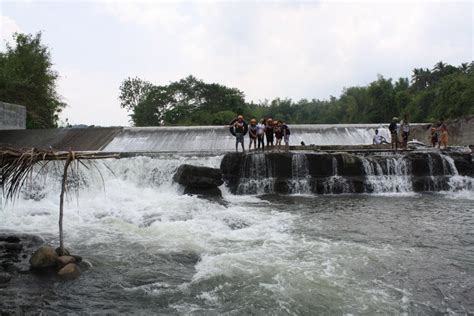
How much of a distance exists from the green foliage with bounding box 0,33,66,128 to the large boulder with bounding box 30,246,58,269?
24.9m

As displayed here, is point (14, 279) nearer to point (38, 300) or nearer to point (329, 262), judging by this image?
point (38, 300)

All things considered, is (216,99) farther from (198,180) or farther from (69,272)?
(69,272)

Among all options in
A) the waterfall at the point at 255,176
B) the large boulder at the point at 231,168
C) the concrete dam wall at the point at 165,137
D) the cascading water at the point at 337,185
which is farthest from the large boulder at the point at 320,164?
the concrete dam wall at the point at 165,137

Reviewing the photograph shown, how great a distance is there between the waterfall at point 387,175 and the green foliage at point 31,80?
2398 centimetres

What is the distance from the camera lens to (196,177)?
13766mm

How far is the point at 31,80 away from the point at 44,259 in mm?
27238

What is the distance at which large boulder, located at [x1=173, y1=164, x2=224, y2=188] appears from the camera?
13750 mm

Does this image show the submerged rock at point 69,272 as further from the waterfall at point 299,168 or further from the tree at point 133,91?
the tree at point 133,91

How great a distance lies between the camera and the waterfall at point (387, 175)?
577 inches

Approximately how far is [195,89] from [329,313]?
41438 millimetres

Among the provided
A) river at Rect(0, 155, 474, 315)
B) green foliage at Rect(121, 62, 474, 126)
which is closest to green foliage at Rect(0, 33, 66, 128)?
green foliage at Rect(121, 62, 474, 126)

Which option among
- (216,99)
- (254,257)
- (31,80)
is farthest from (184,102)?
(254,257)

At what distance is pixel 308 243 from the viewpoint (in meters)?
7.25

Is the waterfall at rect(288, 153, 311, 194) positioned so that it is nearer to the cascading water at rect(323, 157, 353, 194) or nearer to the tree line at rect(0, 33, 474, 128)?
the cascading water at rect(323, 157, 353, 194)
